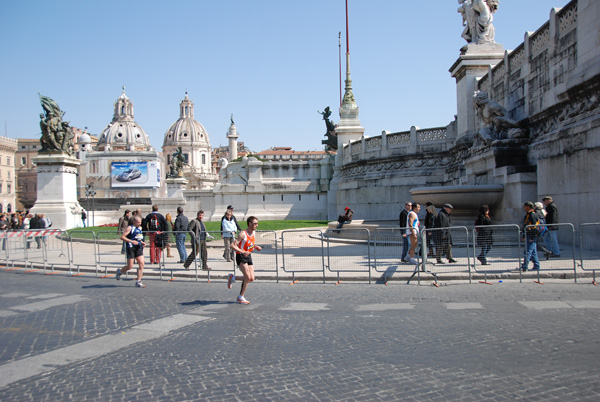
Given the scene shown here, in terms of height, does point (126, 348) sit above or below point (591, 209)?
below

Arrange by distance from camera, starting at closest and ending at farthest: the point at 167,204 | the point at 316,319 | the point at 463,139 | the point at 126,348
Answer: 1. the point at 126,348
2. the point at 316,319
3. the point at 463,139
4. the point at 167,204

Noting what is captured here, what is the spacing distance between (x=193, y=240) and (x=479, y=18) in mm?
14762

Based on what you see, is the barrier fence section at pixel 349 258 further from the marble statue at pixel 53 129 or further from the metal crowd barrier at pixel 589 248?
the marble statue at pixel 53 129

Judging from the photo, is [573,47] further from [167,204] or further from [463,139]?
[167,204]

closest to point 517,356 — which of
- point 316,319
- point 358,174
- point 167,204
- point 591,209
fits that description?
point 316,319

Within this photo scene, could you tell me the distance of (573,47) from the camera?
12.7m

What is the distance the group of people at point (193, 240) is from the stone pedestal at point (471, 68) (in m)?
11.8

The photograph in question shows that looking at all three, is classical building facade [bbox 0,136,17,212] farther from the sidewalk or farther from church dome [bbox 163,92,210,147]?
church dome [bbox 163,92,210,147]

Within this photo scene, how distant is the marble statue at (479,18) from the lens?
62.8ft

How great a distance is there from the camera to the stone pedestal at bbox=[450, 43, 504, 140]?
19438mm

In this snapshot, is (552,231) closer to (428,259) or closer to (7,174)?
(428,259)

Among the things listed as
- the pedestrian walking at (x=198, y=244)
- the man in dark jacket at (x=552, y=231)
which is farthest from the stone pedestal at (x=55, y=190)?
the man in dark jacket at (x=552, y=231)

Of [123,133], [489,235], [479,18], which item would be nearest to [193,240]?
[489,235]

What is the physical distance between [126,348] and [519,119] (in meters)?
14.5
